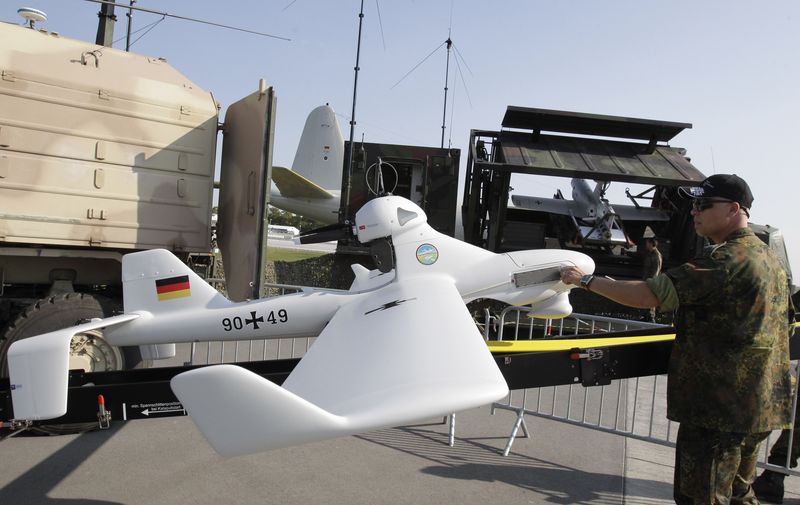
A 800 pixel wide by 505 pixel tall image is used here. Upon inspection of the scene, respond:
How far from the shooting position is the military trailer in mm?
4621

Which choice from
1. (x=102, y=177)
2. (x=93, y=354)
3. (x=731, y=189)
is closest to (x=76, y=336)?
(x=93, y=354)

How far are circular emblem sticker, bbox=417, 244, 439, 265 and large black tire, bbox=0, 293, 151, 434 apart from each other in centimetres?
258

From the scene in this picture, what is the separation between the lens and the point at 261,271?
16.6ft

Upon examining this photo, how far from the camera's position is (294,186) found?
1498 centimetres

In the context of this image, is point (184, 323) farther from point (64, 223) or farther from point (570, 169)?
point (570, 169)

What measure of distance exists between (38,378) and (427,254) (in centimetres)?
227

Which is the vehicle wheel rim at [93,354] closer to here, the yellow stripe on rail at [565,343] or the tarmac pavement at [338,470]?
the tarmac pavement at [338,470]

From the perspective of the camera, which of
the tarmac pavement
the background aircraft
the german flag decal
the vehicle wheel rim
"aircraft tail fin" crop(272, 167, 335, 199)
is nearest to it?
the tarmac pavement

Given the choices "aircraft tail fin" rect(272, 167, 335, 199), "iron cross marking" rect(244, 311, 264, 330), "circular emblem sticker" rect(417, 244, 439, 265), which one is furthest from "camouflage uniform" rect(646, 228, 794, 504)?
"aircraft tail fin" rect(272, 167, 335, 199)

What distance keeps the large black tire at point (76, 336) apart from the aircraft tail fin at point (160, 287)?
0.82m

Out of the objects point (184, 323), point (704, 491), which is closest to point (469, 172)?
point (184, 323)

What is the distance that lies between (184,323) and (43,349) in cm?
100

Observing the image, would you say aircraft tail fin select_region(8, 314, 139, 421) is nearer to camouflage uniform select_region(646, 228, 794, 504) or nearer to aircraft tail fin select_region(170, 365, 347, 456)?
aircraft tail fin select_region(170, 365, 347, 456)

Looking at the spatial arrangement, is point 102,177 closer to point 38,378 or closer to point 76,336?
point 76,336
